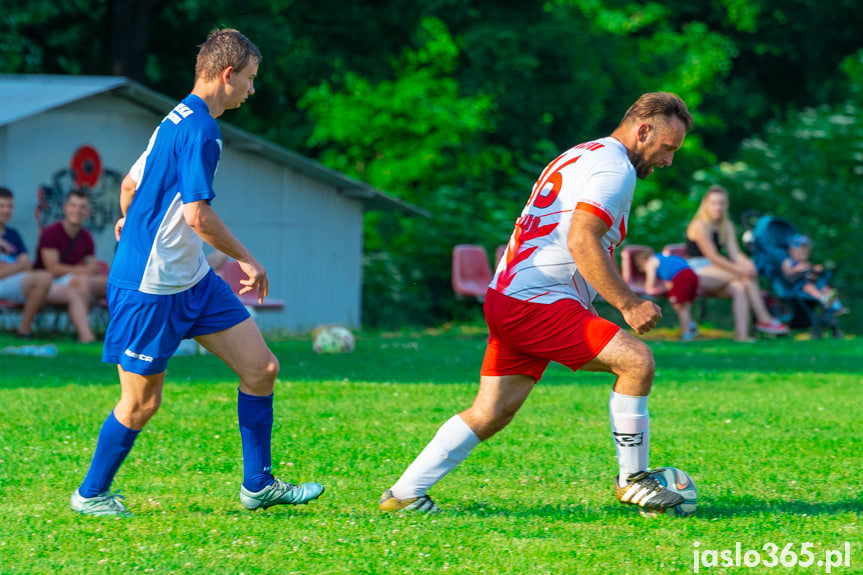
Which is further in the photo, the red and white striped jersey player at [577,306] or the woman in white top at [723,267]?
the woman in white top at [723,267]

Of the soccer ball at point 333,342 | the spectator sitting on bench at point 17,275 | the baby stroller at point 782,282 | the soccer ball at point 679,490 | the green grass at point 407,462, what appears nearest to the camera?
the green grass at point 407,462

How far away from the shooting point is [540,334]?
512 cm

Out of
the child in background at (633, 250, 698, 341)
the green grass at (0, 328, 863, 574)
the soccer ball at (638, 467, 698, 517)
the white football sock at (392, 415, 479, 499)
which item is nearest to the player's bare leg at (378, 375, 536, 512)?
the white football sock at (392, 415, 479, 499)

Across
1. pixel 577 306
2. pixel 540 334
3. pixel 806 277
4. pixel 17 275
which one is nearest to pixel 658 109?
pixel 577 306

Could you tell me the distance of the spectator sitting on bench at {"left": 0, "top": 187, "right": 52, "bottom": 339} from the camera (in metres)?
13.8

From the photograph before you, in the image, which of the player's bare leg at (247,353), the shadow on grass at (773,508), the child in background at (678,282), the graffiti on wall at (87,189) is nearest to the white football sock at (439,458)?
the player's bare leg at (247,353)

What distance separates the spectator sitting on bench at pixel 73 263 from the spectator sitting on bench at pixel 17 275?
182 millimetres

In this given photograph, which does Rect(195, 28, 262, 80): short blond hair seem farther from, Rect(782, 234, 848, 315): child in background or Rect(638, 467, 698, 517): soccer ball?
Rect(782, 234, 848, 315): child in background

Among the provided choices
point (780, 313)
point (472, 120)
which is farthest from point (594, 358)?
point (472, 120)

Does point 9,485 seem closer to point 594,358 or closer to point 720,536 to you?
point 594,358

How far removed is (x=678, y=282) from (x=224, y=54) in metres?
11.0

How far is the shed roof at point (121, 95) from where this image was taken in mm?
16328

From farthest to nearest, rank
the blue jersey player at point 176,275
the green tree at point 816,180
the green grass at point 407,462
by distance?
1. the green tree at point 816,180
2. the blue jersey player at point 176,275
3. the green grass at point 407,462

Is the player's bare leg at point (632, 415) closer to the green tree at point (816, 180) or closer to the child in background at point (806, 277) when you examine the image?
the child in background at point (806, 277)
